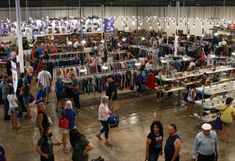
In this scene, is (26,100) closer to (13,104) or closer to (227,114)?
(13,104)

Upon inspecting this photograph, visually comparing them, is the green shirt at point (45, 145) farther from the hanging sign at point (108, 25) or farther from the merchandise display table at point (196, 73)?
the hanging sign at point (108, 25)

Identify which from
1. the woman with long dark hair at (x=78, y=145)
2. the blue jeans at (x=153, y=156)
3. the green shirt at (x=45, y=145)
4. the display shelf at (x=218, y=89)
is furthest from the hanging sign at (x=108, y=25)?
the woman with long dark hair at (x=78, y=145)

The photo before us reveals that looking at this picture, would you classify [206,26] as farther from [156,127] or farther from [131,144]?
[156,127]

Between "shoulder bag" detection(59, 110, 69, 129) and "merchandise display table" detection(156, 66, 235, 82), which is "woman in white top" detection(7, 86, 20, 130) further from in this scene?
"merchandise display table" detection(156, 66, 235, 82)

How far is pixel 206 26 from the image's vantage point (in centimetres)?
2867

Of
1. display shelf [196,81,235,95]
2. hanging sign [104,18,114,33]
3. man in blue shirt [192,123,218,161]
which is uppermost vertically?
hanging sign [104,18,114,33]

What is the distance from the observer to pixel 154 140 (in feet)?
18.8

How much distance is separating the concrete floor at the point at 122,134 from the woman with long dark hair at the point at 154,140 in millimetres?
1864

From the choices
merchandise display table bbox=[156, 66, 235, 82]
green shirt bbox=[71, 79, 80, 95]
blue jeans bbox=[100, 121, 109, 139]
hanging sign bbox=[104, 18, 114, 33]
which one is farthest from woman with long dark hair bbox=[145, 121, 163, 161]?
hanging sign bbox=[104, 18, 114, 33]

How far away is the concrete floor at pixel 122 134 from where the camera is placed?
7.94 m

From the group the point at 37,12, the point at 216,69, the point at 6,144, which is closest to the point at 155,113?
the point at 216,69

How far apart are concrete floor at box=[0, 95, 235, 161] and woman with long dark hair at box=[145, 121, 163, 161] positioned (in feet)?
6.12

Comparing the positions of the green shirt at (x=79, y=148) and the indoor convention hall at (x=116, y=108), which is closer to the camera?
the green shirt at (x=79, y=148)

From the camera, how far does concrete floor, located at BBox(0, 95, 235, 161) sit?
794cm
